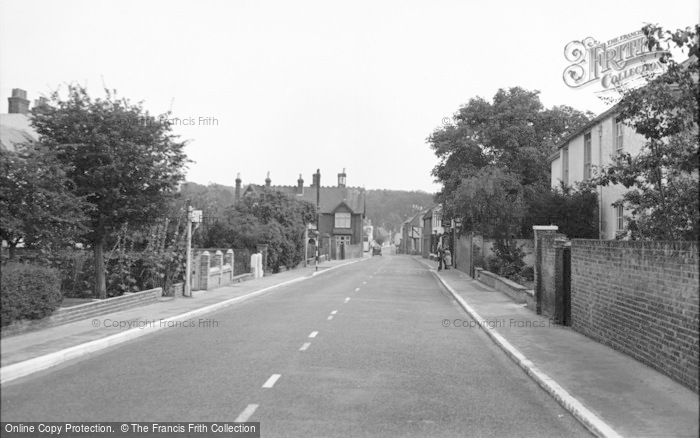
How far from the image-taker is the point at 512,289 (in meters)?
22.4

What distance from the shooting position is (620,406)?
7.53m

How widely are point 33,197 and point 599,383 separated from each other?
11657 millimetres

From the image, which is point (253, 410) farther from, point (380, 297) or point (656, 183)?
point (380, 297)

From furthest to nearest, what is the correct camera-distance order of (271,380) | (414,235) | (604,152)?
(414,235) < (604,152) < (271,380)

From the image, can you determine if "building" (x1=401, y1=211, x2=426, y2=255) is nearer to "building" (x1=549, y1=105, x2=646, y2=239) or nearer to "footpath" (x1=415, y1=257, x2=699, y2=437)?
"building" (x1=549, y1=105, x2=646, y2=239)

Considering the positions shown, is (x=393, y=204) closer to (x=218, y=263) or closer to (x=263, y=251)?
(x=263, y=251)

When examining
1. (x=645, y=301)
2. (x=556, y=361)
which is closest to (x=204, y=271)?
(x=556, y=361)

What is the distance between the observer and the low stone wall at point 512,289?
1906 centimetres

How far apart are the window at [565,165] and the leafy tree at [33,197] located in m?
23.7

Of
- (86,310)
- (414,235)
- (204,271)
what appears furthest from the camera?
(414,235)

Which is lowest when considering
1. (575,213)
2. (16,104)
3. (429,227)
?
(575,213)

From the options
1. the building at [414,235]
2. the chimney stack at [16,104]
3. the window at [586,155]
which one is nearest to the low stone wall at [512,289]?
the window at [586,155]

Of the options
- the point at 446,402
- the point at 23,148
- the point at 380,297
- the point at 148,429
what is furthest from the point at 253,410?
the point at 380,297

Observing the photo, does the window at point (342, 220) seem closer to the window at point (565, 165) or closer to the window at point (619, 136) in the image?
the window at point (565, 165)
